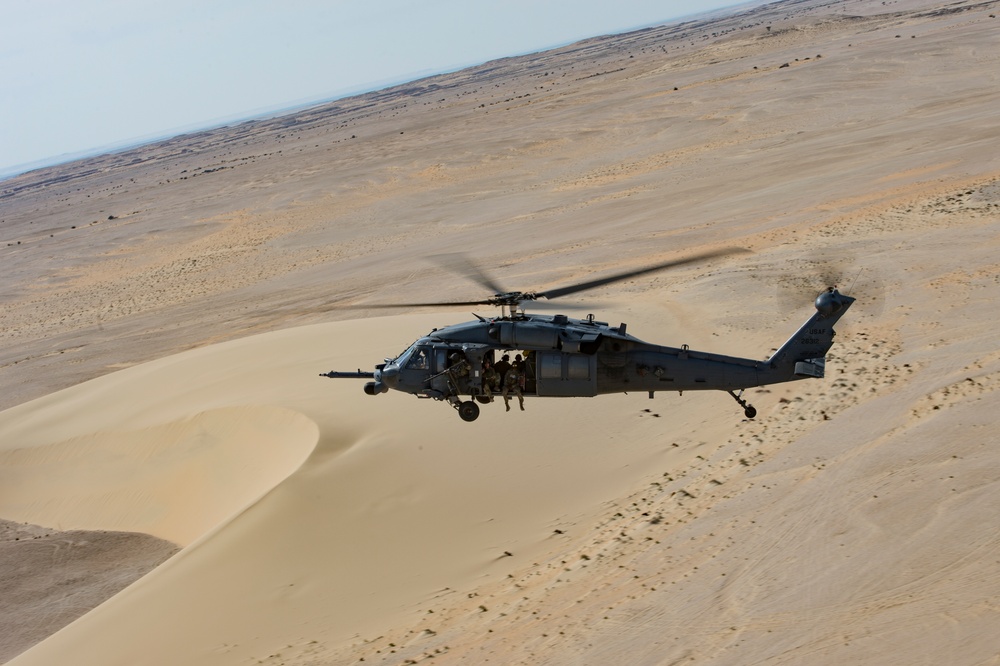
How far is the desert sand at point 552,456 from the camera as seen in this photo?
1367cm

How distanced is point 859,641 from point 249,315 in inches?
1433

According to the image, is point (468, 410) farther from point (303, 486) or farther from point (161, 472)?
point (161, 472)

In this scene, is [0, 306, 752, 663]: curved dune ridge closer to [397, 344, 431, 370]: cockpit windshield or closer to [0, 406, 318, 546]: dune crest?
[0, 406, 318, 546]: dune crest

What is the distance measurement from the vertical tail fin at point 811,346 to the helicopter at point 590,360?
0.02 metres

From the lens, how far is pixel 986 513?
14.0 meters

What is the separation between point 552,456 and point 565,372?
3.14 m

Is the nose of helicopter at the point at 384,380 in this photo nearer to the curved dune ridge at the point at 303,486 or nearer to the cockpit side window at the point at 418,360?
the cockpit side window at the point at 418,360

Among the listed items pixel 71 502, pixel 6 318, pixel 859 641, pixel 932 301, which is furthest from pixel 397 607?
pixel 6 318

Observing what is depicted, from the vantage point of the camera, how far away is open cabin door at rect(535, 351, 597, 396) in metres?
18.1

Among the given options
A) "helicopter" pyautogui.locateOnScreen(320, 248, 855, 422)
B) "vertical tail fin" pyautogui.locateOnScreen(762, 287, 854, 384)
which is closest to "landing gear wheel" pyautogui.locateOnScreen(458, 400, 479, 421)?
"helicopter" pyautogui.locateOnScreen(320, 248, 855, 422)

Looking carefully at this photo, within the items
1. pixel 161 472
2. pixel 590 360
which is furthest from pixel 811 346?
pixel 161 472

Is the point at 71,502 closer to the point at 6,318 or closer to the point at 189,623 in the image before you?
the point at 189,623

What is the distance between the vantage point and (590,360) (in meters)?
18.2

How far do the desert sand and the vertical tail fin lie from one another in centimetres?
165
